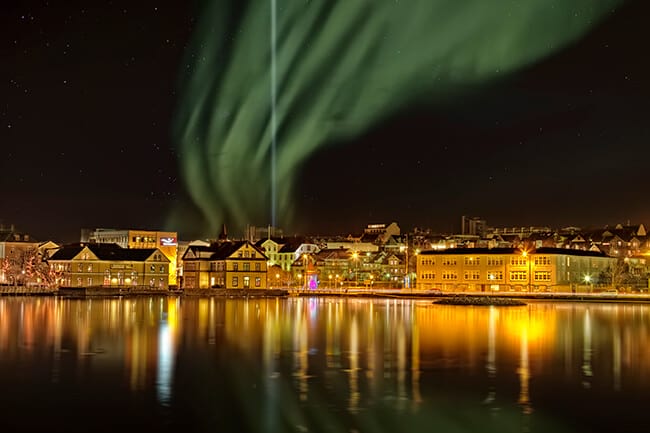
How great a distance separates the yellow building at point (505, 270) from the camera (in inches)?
3551

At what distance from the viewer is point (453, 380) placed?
72.4ft

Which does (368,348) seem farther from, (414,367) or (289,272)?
(289,272)

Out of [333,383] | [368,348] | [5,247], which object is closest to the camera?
[333,383]

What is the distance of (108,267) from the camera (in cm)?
9244

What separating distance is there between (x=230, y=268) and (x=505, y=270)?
31122 millimetres

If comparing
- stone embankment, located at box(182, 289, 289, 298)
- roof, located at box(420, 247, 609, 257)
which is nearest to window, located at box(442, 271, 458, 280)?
roof, located at box(420, 247, 609, 257)

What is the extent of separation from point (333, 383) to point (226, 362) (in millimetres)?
5687

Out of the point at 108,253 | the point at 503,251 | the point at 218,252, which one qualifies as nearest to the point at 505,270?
the point at 503,251

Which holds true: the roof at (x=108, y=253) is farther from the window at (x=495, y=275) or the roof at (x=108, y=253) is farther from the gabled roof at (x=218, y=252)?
the window at (x=495, y=275)

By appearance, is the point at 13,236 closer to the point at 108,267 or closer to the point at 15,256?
the point at 15,256

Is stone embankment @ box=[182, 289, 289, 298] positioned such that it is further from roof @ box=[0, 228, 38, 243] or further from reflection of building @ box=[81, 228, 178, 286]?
roof @ box=[0, 228, 38, 243]

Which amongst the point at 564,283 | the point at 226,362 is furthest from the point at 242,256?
the point at 226,362

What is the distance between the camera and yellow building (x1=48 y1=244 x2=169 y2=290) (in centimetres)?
9125

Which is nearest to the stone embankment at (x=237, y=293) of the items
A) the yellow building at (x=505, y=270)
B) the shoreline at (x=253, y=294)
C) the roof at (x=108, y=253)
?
the shoreline at (x=253, y=294)
